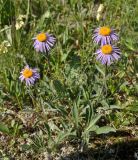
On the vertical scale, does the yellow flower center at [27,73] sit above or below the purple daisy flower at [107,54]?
below

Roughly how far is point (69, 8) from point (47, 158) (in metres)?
1.40

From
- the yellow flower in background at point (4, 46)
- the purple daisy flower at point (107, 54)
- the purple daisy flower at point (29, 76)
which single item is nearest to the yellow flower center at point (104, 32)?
the purple daisy flower at point (107, 54)

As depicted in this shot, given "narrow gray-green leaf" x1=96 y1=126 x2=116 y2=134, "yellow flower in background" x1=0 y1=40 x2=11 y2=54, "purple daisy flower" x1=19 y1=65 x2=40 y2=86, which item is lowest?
"narrow gray-green leaf" x1=96 y1=126 x2=116 y2=134

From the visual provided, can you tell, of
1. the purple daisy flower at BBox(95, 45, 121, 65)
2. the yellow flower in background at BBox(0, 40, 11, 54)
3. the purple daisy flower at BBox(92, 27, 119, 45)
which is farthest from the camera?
the yellow flower in background at BBox(0, 40, 11, 54)

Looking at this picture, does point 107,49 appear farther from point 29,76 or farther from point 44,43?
point 29,76

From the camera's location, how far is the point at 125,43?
118 inches

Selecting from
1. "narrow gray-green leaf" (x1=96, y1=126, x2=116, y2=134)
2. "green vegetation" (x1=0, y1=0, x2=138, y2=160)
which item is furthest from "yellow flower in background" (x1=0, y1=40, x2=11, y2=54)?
"narrow gray-green leaf" (x1=96, y1=126, x2=116, y2=134)

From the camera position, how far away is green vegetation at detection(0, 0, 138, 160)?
2.50 m

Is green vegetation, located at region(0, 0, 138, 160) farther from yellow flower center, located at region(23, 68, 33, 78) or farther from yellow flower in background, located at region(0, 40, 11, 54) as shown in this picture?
yellow flower center, located at region(23, 68, 33, 78)

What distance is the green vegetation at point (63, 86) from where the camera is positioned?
8.20 feet

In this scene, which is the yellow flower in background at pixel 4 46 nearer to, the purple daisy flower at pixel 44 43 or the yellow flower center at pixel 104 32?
the purple daisy flower at pixel 44 43

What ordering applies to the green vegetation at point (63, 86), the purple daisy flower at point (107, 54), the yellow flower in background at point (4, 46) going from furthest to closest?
the yellow flower in background at point (4, 46) → the green vegetation at point (63, 86) → the purple daisy flower at point (107, 54)

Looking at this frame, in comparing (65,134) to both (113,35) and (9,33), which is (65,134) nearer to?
(113,35)

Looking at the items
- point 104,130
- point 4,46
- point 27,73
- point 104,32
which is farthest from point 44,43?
point 104,130
